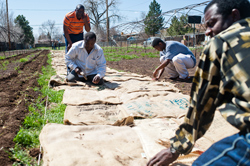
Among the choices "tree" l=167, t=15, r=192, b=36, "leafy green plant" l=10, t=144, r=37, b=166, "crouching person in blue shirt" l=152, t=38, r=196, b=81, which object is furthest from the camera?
"tree" l=167, t=15, r=192, b=36

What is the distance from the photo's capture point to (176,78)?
5.15 meters

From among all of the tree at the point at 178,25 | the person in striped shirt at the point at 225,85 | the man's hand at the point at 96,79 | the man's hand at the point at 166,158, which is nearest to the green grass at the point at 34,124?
the man's hand at the point at 96,79

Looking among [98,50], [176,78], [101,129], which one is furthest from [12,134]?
[176,78]

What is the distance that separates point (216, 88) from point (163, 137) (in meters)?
1.17

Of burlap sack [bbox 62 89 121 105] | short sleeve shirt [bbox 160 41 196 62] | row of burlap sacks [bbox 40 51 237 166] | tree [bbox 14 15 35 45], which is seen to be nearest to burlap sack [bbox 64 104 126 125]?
row of burlap sacks [bbox 40 51 237 166]

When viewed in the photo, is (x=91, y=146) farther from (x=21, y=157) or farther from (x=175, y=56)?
(x=175, y=56)

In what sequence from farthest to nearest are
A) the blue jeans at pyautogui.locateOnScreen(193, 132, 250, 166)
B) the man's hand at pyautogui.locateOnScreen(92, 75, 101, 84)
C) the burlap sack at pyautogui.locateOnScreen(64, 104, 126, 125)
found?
the man's hand at pyautogui.locateOnScreen(92, 75, 101, 84), the burlap sack at pyautogui.locateOnScreen(64, 104, 126, 125), the blue jeans at pyautogui.locateOnScreen(193, 132, 250, 166)

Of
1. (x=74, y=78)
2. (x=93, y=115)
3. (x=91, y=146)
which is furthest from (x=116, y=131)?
(x=74, y=78)

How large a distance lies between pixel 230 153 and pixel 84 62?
4.02 meters

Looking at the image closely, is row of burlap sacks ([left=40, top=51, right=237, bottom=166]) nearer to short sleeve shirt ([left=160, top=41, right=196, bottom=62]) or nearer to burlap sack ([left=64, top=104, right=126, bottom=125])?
burlap sack ([left=64, top=104, right=126, bottom=125])

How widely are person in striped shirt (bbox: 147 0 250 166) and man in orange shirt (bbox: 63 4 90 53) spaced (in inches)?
174

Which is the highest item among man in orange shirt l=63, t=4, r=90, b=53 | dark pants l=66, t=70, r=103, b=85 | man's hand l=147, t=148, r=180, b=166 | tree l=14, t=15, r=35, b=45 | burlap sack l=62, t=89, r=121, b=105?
tree l=14, t=15, r=35, b=45

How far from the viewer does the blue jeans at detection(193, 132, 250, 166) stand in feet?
2.70

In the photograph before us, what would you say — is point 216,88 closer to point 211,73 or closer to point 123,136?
point 211,73
